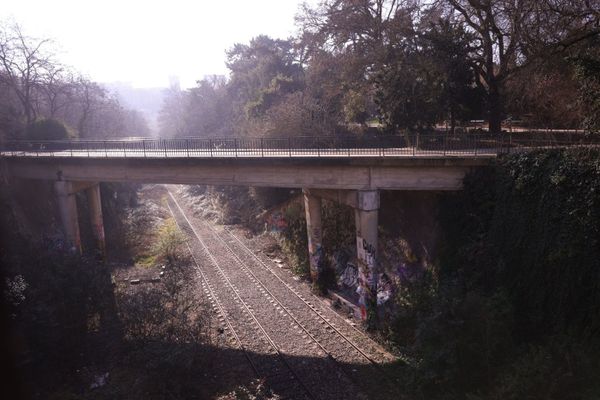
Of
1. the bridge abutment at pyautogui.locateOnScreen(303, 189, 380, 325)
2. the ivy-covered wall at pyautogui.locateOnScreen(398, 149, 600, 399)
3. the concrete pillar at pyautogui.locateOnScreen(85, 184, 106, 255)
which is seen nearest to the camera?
the ivy-covered wall at pyautogui.locateOnScreen(398, 149, 600, 399)

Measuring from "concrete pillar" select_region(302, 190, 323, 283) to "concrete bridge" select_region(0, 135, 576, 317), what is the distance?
0.05 m

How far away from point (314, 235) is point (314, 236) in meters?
0.05

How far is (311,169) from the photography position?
66.3 feet

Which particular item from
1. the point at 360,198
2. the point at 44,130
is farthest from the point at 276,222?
the point at 44,130

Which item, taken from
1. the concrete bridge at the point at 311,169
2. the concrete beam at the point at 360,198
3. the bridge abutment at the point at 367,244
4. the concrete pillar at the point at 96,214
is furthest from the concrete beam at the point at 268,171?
the concrete pillar at the point at 96,214

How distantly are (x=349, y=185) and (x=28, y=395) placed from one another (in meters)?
13.5

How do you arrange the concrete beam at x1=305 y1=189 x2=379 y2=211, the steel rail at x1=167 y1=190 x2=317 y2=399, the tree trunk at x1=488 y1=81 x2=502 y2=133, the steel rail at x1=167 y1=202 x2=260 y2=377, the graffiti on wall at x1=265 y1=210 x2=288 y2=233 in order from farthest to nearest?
1. the graffiti on wall at x1=265 y1=210 x2=288 y2=233
2. the tree trunk at x1=488 y1=81 x2=502 y2=133
3. the concrete beam at x1=305 y1=189 x2=379 y2=211
4. the steel rail at x1=167 y1=202 x2=260 y2=377
5. the steel rail at x1=167 y1=190 x2=317 y2=399

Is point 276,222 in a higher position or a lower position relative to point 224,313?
higher

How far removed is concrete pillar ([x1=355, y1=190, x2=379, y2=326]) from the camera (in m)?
18.8

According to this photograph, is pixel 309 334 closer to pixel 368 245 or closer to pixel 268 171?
pixel 368 245

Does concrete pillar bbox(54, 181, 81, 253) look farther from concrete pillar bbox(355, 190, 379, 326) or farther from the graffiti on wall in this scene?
concrete pillar bbox(355, 190, 379, 326)

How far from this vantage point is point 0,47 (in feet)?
107

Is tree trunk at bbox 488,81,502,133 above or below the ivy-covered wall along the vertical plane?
above

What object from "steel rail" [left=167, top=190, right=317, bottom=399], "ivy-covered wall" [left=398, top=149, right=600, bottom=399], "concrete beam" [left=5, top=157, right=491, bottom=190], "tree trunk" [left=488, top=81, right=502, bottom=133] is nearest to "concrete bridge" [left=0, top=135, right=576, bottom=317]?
"concrete beam" [left=5, top=157, right=491, bottom=190]
